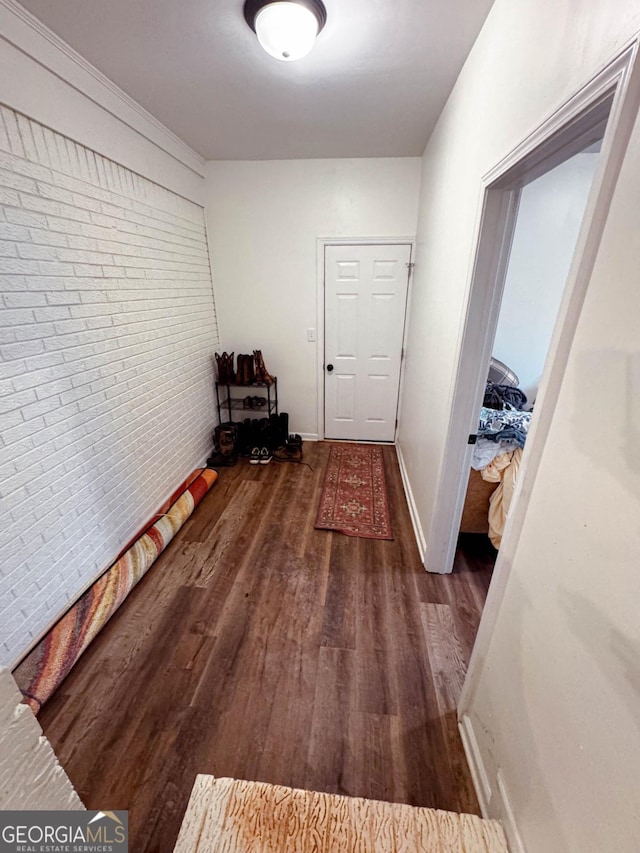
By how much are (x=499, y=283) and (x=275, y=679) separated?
1995mm

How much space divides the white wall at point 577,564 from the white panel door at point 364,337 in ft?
6.14

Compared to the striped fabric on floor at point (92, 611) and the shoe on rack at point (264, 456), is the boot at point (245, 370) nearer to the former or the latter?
the shoe on rack at point (264, 456)

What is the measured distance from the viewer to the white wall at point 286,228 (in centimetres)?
285

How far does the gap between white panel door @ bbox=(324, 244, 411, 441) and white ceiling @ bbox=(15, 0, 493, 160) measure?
0.88m

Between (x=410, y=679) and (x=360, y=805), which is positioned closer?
(x=360, y=805)

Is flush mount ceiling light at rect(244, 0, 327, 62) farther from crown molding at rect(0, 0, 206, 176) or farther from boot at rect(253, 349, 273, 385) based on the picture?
boot at rect(253, 349, 273, 385)

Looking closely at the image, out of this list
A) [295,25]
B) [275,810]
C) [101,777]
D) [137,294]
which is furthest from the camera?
[137,294]

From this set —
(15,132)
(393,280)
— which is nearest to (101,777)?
(15,132)

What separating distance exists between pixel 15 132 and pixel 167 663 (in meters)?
2.40

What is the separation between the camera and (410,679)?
147 centimetres

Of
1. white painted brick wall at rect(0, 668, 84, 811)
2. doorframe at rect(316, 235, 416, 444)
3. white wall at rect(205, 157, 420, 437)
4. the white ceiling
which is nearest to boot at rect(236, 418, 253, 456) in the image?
white wall at rect(205, 157, 420, 437)

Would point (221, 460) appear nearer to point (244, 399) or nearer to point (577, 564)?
point (244, 399)

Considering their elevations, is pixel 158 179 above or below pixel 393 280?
above

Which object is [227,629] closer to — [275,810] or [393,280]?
[275,810]
